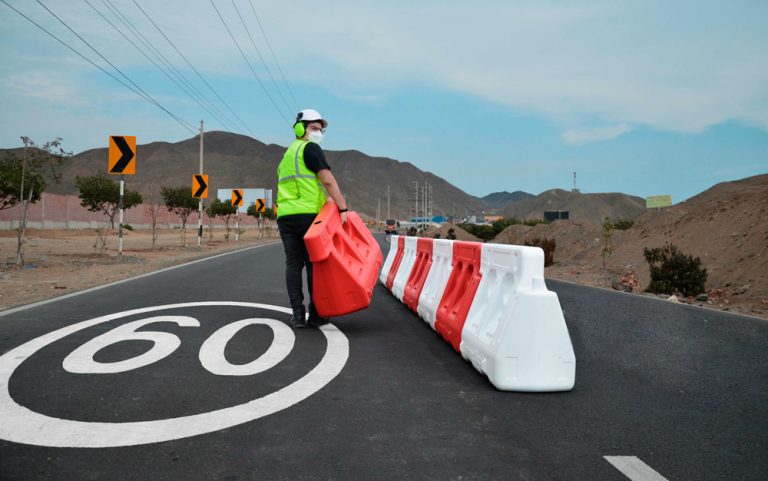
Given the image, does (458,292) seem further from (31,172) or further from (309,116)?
(31,172)

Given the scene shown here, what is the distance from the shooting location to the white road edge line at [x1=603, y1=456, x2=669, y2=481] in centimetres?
258

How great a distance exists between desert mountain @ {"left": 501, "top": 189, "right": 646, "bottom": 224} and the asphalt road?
554 feet

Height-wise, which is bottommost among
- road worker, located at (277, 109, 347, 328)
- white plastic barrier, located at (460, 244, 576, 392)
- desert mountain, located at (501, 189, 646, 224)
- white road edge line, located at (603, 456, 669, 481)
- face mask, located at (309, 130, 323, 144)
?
white road edge line, located at (603, 456, 669, 481)

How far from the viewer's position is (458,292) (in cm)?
574

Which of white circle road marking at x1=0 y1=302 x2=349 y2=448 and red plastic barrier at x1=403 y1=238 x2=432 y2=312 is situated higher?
red plastic barrier at x1=403 y1=238 x2=432 y2=312

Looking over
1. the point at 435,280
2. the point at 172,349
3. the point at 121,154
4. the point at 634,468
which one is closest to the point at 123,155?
the point at 121,154

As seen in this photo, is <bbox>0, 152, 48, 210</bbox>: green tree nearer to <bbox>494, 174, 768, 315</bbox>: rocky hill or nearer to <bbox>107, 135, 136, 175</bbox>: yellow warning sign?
<bbox>107, 135, 136, 175</bbox>: yellow warning sign

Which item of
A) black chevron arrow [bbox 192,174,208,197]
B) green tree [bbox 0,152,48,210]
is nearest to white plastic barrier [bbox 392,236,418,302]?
green tree [bbox 0,152,48,210]

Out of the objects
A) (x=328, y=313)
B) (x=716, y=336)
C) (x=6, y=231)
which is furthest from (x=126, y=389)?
(x=6, y=231)

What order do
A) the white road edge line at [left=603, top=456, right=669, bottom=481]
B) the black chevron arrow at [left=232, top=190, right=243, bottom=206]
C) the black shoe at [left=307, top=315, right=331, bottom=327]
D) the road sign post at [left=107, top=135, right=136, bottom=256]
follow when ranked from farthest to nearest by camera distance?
the black chevron arrow at [left=232, top=190, right=243, bottom=206] → the road sign post at [left=107, top=135, right=136, bottom=256] → the black shoe at [left=307, top=315, right=331, bottom=327] → the white road edge line at [left=603, top=456, right=669, bottom=481]

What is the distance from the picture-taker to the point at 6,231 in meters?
39.1

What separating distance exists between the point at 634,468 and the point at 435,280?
4.35 metres

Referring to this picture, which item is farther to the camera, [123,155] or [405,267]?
[123,155]

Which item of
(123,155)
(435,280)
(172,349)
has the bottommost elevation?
(172,349)
